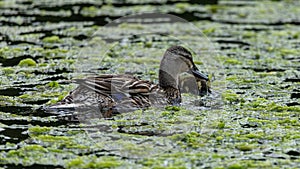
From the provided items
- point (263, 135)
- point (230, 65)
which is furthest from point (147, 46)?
point (263, 135)

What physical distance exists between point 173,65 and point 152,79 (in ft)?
3.24

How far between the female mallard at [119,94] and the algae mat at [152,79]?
0.28 metres

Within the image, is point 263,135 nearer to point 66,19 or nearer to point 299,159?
point 299,159

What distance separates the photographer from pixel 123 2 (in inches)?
623

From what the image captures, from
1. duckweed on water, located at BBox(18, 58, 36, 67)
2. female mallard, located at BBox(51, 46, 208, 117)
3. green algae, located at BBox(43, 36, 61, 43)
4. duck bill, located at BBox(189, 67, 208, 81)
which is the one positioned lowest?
female mallard, located at BBox(51, 46, 208, 117)

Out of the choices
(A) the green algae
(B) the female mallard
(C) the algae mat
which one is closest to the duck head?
(B) the female mallard

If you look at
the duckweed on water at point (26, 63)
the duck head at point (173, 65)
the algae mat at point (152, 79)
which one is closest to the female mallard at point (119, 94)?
the duck head at point (173, 65)

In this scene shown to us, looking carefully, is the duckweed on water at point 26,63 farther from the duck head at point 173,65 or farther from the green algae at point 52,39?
the duck head at point 173,65

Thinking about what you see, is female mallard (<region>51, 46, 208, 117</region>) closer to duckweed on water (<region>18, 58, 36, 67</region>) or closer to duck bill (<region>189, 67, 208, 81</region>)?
duck bill (<region>189, 67, 208, 81</region>)

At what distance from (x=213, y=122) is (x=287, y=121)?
0.86 meters

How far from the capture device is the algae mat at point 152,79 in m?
7.02

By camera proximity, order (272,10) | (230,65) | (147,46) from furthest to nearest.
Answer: (272,10) → (147,46) → (230,65)

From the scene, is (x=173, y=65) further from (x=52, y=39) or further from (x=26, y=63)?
(x=52, y=39)

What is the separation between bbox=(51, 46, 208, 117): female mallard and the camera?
28.0 ft
